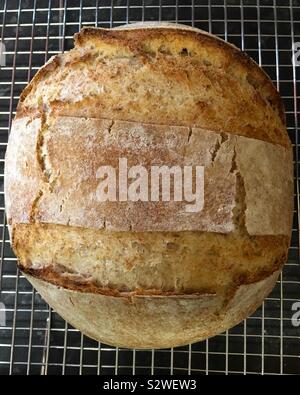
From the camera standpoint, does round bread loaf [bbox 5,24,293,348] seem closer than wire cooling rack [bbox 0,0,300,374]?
Yes

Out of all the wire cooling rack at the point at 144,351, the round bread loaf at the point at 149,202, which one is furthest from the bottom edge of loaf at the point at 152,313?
the wire cooling rack at the point at 144,351

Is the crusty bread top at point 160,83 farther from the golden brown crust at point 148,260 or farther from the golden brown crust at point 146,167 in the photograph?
the golden brown crust at point 148,260

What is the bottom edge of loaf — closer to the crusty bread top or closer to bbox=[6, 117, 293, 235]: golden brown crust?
bbox=[6, 117, 293, 235]: golden brown crust

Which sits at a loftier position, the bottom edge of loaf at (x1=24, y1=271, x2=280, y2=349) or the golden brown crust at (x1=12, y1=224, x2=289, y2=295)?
the golden brown crust at (x1=12, y1=224, x2=289, y2=295)

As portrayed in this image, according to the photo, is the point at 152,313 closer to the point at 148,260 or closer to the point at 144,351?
the point at 148,260

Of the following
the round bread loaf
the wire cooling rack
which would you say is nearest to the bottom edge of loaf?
the round bread loaf
